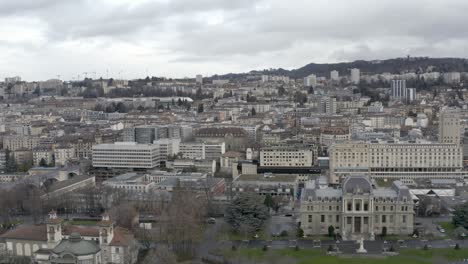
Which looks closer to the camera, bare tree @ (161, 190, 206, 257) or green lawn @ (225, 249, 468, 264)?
green lawn @ (225, 249, 468, 264)

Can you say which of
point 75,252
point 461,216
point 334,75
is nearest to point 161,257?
point 75,252

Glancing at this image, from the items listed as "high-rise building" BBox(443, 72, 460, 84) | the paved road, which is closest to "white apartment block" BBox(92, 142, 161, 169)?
the paved road

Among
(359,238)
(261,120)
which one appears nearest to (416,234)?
(359,238)

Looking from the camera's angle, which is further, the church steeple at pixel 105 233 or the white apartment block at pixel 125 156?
the white apartment block at pixel 125 156

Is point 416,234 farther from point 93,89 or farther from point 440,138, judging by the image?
point 93,89

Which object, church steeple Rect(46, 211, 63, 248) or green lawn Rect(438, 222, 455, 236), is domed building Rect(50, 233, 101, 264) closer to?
church steeple Rect(46, 211, 63, 248)

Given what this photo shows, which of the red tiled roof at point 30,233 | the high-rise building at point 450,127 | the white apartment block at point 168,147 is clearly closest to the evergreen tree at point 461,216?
the red tiled roof at point 30,233

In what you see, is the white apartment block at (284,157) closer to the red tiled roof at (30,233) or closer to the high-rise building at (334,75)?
the red tiled roof at (30,233)
